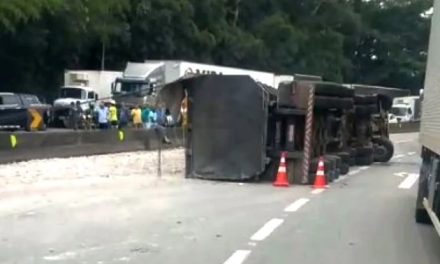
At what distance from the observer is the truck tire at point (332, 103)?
21214 millimetres

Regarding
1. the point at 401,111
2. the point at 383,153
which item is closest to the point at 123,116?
the point at 383,153

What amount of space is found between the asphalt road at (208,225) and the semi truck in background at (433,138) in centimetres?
57

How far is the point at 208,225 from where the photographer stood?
13.0 m

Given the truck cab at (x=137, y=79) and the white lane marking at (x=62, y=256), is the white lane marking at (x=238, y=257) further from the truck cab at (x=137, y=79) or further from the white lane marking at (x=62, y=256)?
the truck cab at (x=137, y=79)

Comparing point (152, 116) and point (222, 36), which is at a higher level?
point (222, 36)

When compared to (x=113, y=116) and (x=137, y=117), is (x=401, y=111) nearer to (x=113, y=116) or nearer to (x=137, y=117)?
(x=137, y=117)

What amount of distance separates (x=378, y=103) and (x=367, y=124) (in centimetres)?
137

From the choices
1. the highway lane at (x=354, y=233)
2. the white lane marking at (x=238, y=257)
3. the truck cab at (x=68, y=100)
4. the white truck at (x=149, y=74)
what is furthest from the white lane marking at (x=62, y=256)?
the white truck at (x=149, y=74)

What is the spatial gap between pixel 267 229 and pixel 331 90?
32.3 ft

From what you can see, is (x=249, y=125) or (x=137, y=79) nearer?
(x=249, y=125)

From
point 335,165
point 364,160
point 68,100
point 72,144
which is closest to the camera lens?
point 335,165

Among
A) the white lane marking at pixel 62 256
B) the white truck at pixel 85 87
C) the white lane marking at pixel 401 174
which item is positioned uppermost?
the white truck at pixel 85 87

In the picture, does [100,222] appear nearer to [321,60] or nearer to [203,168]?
[203,168]

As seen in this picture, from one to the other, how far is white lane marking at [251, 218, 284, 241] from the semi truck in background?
211 cm
